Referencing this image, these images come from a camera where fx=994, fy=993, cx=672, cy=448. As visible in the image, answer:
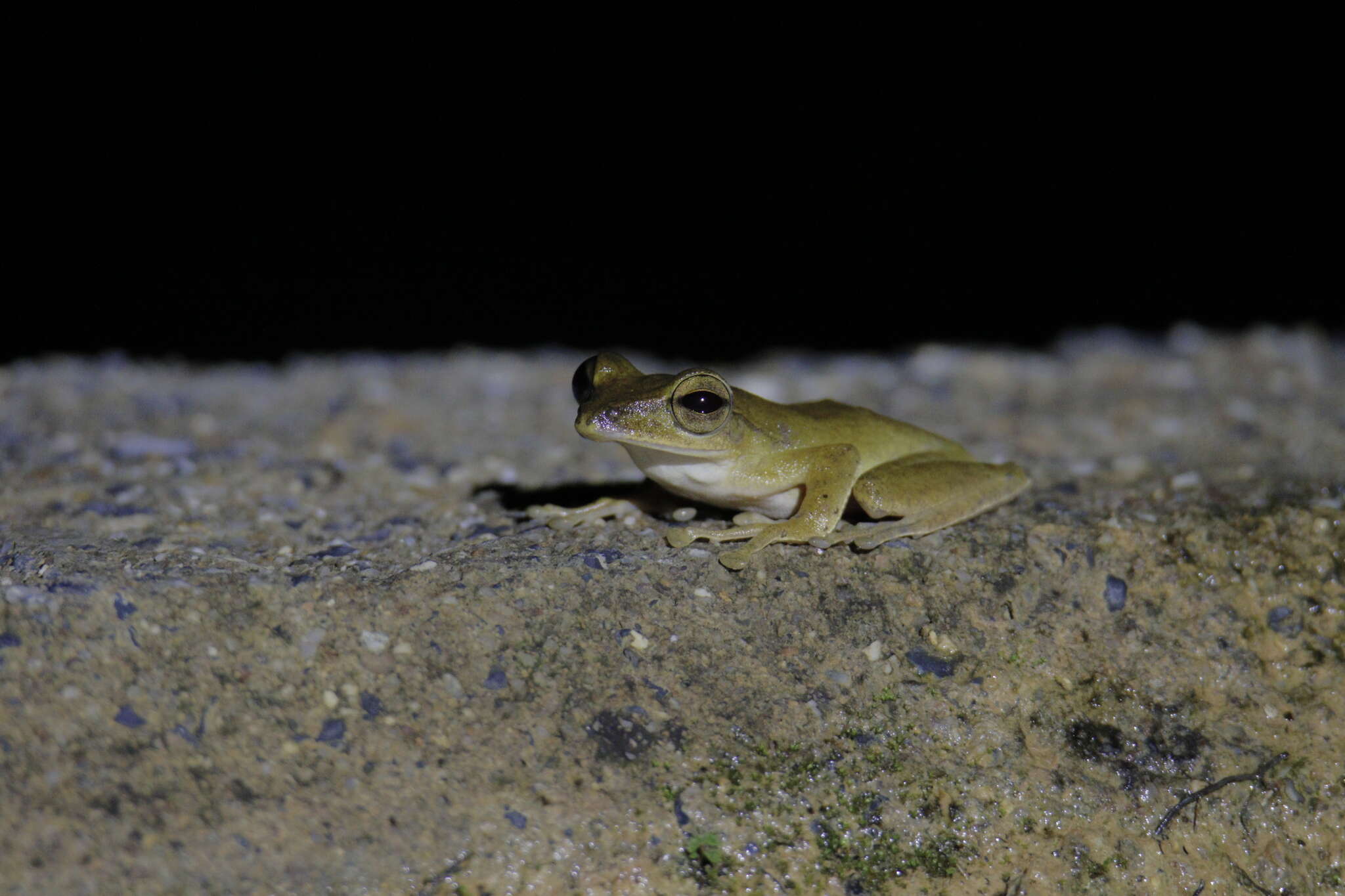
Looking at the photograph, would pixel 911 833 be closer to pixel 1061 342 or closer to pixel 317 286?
pixel 1061 342

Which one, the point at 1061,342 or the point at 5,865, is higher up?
the point at 1061,342

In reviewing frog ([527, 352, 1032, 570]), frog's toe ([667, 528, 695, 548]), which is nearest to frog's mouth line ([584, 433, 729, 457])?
frog ([527, 352, 1032, 570])

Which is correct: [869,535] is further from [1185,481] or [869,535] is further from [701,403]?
[1185,481]

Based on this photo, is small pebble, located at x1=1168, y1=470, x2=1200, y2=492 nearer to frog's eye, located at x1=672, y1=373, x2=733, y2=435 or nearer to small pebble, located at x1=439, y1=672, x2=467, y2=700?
frog's eye, located at x1=672, y1=373, x2=733, y2=435

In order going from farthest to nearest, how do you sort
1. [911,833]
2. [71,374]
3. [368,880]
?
1. [71,374]
2. [911,833]
3. [368,880]

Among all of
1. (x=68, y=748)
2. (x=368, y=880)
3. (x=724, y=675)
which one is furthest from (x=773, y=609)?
(x=68, y=748)

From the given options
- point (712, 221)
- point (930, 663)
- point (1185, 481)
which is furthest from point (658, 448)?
point (712, 221)
